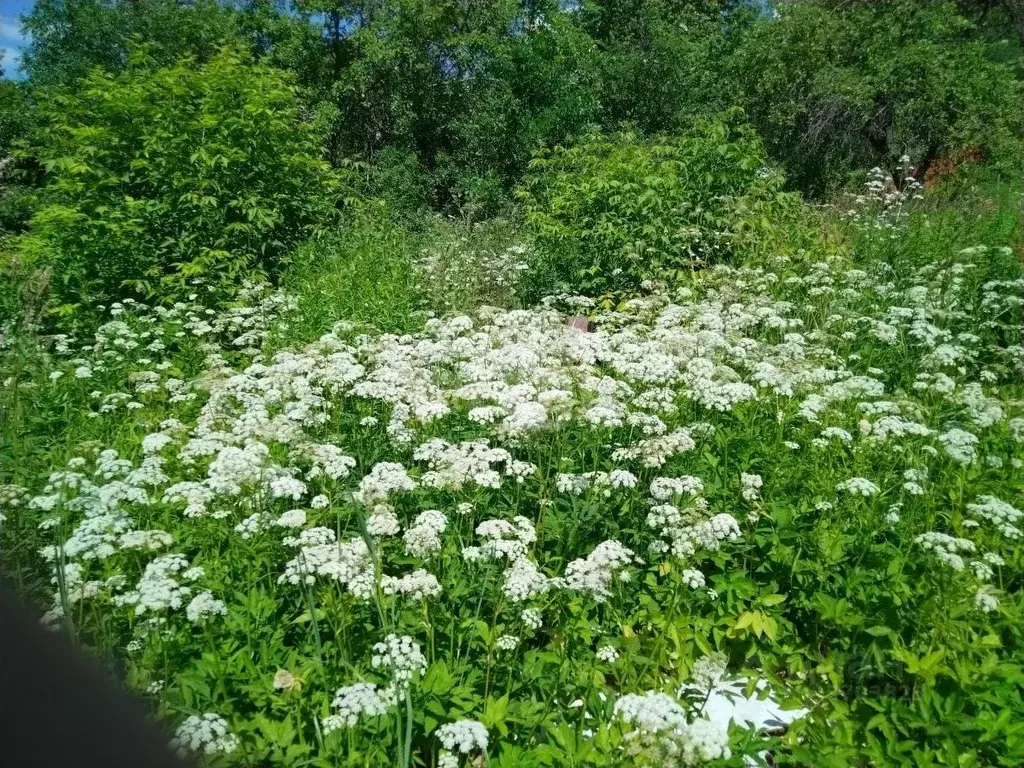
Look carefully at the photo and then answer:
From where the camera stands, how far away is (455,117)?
16672 millimetres

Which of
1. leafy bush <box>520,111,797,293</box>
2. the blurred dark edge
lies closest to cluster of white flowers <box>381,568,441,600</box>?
the blurred dark edge

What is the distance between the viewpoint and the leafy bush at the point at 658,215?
8.09 meters

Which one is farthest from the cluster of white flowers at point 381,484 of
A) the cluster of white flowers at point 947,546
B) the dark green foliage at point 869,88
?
the dark green foliage at point 869,88

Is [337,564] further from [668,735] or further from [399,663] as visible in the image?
[668,735]

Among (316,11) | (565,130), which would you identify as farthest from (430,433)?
(316,11)

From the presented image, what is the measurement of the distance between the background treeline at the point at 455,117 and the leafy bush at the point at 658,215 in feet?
0.12

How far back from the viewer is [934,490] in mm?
3973

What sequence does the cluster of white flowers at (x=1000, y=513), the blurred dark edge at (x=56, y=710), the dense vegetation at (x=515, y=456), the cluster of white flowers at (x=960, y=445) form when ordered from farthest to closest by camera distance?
the cluster of white flowers at (x=960, y=445), the cluster of white flowers at (x=1000, y=513), the dense vegetation at (x=515, y=456), the blurred dark edge at (x=56, y=710)

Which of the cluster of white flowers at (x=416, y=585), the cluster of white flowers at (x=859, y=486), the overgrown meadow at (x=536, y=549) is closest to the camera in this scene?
the overgrown meadow at (x=536, y=549)

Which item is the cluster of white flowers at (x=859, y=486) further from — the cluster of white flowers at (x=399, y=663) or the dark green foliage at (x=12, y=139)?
the dark green foliage at (x=12, y=139)

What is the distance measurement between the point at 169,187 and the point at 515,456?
20.3 feet

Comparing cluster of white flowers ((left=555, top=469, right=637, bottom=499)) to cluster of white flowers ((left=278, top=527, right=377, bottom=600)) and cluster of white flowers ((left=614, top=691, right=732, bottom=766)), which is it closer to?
cluster of white flowers ((left=278, top=527, right=377, bottom=600))

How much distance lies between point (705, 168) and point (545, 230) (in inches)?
80.4

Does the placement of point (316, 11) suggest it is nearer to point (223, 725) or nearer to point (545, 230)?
point (545, 230)
